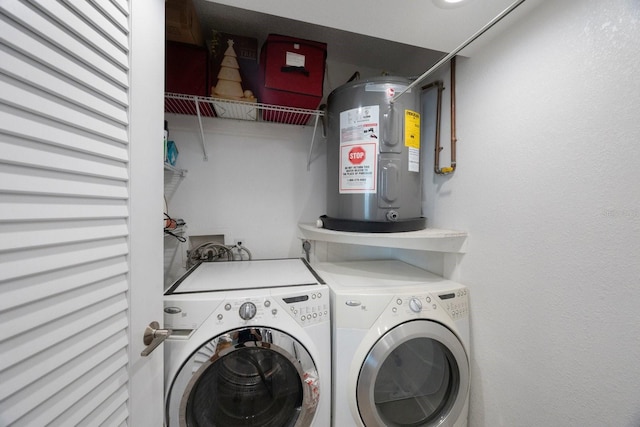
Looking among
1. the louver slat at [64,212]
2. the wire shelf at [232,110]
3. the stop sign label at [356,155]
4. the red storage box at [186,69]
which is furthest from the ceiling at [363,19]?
the louver slat at [64,212]

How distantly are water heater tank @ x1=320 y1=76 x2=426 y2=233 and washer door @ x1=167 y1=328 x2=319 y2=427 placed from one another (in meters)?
0.66

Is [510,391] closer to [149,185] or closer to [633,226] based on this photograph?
[633,226]

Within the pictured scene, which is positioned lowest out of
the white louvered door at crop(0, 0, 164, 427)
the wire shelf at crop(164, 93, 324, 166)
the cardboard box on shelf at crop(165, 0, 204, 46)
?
the white louvered door at crop(0, 0, 164, 427)

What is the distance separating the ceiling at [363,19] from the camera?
0.85 metres

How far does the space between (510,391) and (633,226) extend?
80cm

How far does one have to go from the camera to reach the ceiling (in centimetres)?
85

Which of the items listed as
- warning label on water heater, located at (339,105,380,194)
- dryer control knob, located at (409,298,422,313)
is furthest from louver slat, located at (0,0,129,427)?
dryer control knob, located at (409,298,422,313)

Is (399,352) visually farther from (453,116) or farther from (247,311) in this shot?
(453,116)

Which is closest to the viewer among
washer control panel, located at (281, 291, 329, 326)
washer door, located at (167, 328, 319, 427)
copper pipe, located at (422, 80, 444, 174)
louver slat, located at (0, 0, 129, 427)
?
louver slat, located at (0, 0, 129, 427)

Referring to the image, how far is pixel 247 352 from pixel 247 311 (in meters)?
0.26

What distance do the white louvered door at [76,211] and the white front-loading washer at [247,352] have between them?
0.18m

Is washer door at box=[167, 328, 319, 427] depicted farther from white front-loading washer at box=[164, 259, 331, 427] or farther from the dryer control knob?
the dryer control knob

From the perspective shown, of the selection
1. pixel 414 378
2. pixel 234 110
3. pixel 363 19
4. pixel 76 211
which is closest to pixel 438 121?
pixel 363 19

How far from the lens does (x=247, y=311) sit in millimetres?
865
